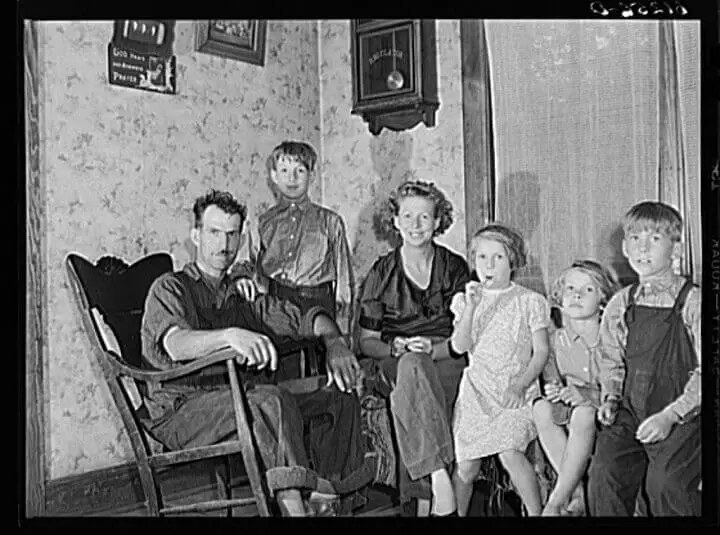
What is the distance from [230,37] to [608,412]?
4.03 ft

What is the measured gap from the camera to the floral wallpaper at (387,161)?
8.34ft

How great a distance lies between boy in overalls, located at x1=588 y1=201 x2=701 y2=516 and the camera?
2498mm

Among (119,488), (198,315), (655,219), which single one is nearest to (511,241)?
(655,219)

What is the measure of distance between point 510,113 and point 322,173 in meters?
0.46

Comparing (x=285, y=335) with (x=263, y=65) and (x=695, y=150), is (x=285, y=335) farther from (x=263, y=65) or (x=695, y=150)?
(x=695, y=150)

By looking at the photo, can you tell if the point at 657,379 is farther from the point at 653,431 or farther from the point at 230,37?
the point at 230,37

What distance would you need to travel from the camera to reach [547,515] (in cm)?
253

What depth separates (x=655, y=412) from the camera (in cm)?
250

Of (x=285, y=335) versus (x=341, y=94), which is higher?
(x=341, y=94)

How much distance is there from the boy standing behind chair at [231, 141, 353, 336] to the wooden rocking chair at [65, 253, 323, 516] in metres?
0.19

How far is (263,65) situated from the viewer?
2572mm

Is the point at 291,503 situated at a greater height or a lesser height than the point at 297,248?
lesser

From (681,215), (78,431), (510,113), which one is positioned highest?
(510,113)
